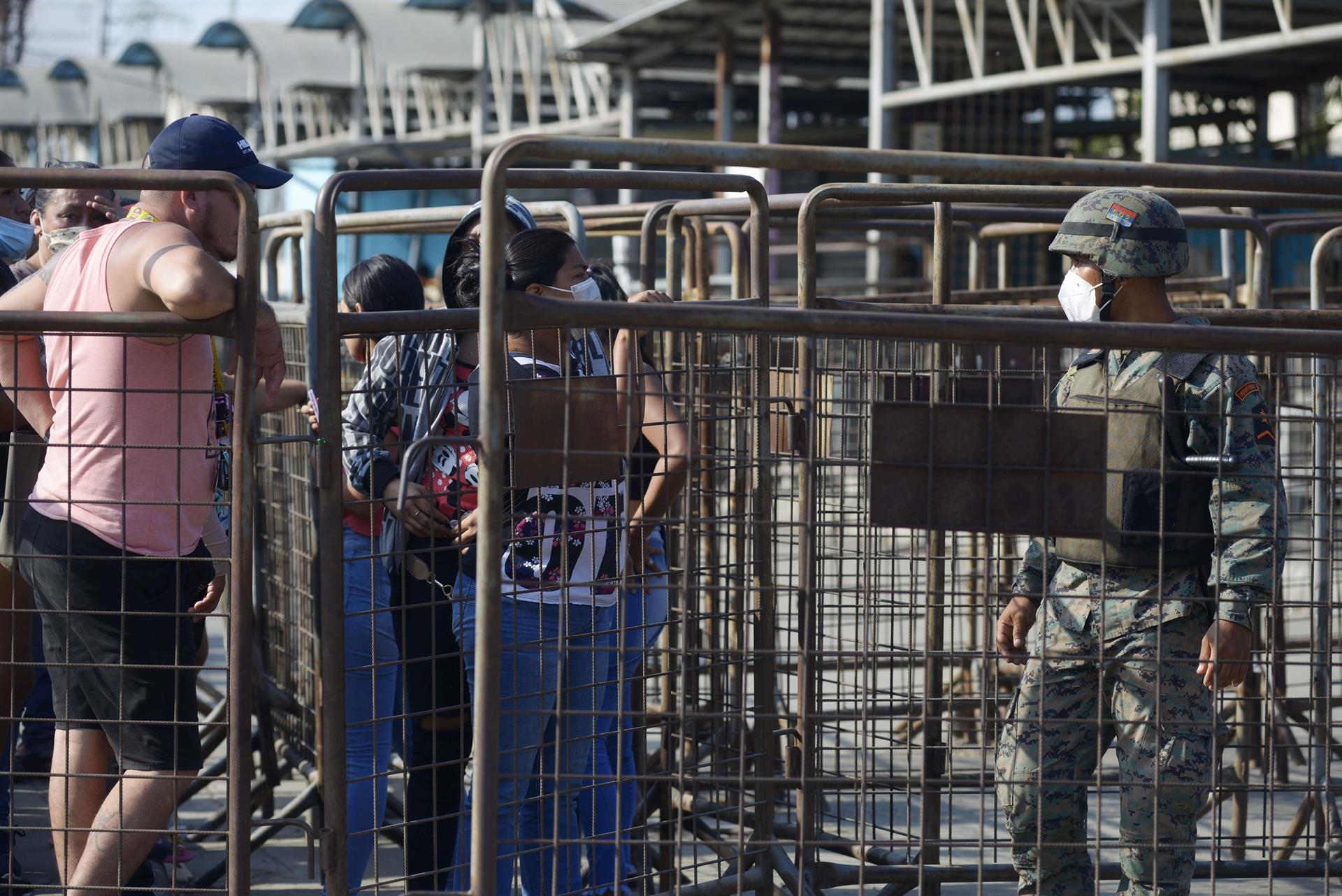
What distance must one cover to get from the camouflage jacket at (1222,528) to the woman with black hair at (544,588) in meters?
1.01

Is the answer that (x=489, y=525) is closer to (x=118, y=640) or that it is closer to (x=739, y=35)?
(x=118, y=640)

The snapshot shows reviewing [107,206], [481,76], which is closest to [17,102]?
[481,76]

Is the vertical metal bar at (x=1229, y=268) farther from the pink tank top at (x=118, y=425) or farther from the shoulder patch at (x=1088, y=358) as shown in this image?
the pink tank top at (x=118, y=425)

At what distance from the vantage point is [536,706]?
3.39 metres

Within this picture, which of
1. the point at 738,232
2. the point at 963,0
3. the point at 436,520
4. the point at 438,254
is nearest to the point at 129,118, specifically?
the point at 438,254

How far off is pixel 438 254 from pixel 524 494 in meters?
19.0

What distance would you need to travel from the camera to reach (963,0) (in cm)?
1516

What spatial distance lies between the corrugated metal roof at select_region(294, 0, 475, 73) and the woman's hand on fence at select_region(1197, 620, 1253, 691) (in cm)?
2209

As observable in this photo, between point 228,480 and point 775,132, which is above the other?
point 775,132

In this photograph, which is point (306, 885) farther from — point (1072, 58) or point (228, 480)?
point (1072, 58)

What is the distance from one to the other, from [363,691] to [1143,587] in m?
2.24

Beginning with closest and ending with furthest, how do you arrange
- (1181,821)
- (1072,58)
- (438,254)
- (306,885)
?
(1181,821) < (306,885) < (1072,58) < (438,254)

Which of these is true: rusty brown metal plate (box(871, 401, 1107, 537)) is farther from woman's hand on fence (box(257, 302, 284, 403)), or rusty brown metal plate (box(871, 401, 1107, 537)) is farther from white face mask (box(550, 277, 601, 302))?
woman's hand on fence (box(257, 302, 284, 403))

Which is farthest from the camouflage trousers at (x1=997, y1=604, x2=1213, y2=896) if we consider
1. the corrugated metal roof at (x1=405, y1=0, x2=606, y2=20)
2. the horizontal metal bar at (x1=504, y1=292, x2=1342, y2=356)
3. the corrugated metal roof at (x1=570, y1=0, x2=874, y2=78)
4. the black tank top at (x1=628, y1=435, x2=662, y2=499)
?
the corrugated metal roof at (x1=405, y1=0, x2=606, y2=20)
